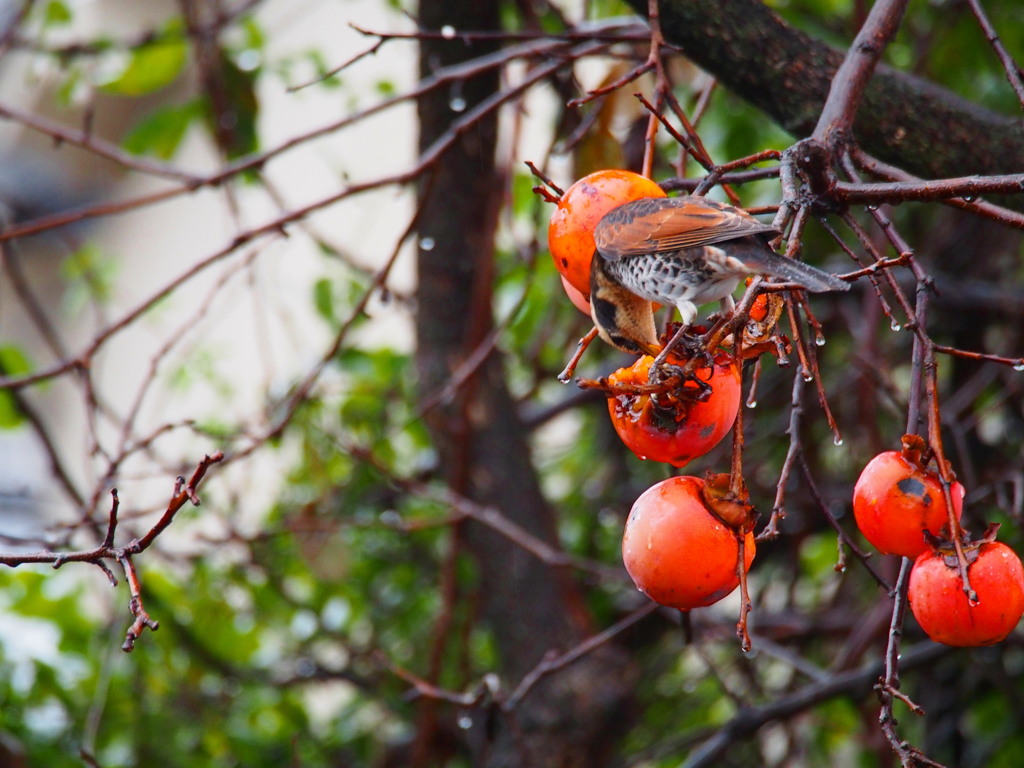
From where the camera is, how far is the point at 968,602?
98 cm

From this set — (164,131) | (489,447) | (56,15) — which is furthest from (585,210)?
(56,15)

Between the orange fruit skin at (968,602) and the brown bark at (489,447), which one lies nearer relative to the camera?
the orange fruit skin at (968,602)

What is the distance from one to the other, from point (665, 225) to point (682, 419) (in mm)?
243

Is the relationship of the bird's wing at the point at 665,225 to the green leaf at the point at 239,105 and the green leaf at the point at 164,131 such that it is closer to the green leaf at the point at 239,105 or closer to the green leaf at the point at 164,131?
the green leaf at the point at 239,105

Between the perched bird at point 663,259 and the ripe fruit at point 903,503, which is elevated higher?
the perched bird at point 663,259

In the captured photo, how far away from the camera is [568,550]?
114 inches

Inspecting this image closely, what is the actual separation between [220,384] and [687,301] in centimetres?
231

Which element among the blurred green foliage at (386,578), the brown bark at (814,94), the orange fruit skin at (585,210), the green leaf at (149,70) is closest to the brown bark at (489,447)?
the blurred green foliage at (386,578)

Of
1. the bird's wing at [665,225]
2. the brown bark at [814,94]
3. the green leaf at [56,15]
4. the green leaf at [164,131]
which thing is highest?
the green leaf at [56,15]

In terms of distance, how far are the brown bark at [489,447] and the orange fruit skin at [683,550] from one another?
1364 mm

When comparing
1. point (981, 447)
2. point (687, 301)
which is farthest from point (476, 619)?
point (687, 301)

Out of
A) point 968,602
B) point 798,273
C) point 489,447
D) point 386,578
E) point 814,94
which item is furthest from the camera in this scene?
point 386,578

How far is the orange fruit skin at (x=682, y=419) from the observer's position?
3.20 feet

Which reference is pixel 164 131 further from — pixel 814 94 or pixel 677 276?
pixel 677 276
